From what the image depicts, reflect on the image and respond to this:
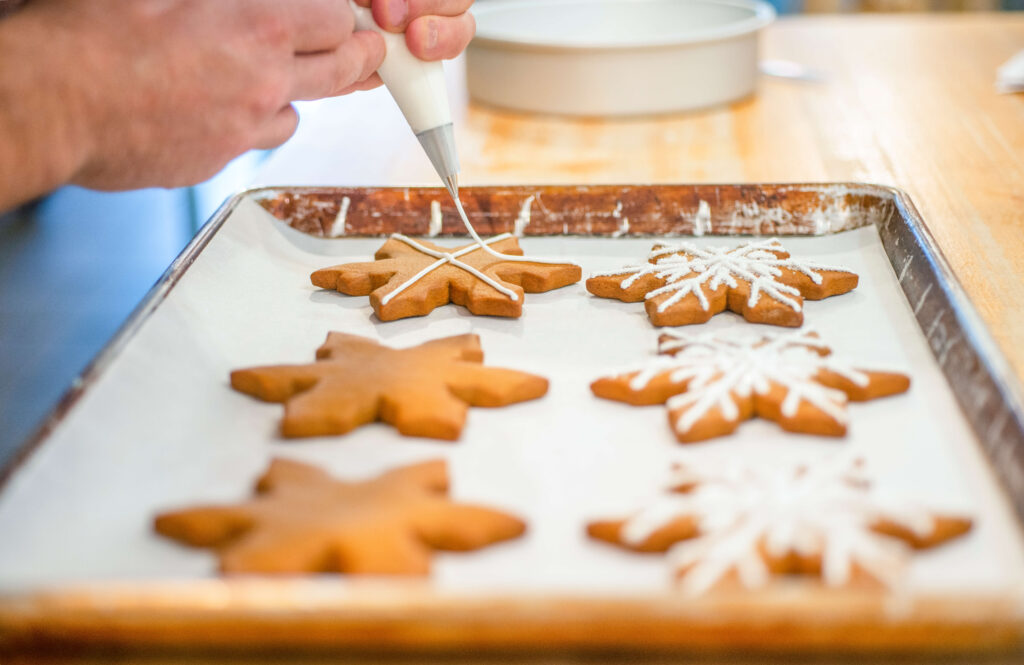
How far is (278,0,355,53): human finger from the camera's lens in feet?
2.62

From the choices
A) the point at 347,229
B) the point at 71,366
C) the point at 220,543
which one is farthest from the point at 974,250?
the point at 71,366

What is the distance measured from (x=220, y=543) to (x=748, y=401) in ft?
1.25

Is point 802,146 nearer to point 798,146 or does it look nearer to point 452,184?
point 798,146

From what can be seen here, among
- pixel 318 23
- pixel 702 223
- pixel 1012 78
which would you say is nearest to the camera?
pixel 318 23

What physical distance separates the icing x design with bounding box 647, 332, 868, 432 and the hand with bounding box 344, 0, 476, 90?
36 cm

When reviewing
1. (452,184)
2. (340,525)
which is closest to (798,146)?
(452,184)

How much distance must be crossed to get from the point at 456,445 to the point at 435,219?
429 millimetres

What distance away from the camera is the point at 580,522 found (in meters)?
0.60

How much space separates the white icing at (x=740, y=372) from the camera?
0.69m

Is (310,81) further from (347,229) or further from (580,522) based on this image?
(580,522)

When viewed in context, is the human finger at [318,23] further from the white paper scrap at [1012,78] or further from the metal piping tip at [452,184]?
the white paper scrap at [1012,78]

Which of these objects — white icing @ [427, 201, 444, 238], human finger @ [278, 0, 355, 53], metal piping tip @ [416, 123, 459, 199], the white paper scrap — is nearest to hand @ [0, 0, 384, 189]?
human finger @ [278, 0, 355, 53]

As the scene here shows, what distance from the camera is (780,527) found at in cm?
55

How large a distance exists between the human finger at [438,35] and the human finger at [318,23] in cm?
7
